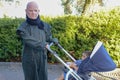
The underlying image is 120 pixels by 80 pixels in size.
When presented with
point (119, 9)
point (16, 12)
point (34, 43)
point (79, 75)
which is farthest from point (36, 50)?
point (16, 12)

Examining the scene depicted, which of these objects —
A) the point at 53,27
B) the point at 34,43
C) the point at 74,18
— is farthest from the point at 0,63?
the point at 34,43

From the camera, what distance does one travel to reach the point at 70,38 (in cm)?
977

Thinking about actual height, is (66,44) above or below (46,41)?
below

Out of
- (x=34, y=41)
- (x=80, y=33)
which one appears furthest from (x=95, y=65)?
(x=80, y=33)

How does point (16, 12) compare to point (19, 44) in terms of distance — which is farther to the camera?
point (16, 12)

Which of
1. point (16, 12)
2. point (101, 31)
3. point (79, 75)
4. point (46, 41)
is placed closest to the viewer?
point (79, 75)

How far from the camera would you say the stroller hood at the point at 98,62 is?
211 inches

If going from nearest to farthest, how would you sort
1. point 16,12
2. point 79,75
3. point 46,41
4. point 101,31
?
1. point 79,75
2. point 46,41
3. point 101,31
4. point 16,12

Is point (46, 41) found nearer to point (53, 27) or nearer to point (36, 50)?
point (36, 50)

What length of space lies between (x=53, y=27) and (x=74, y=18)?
2.15 ft

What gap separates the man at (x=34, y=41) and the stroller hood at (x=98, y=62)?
0.75 m

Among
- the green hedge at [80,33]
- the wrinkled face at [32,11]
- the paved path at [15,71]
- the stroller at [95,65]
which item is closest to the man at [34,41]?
the wrinkled face at [32,11]

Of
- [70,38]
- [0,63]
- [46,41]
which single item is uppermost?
[46,41]

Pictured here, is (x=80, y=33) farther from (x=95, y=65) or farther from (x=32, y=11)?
(x=95, y=65)
